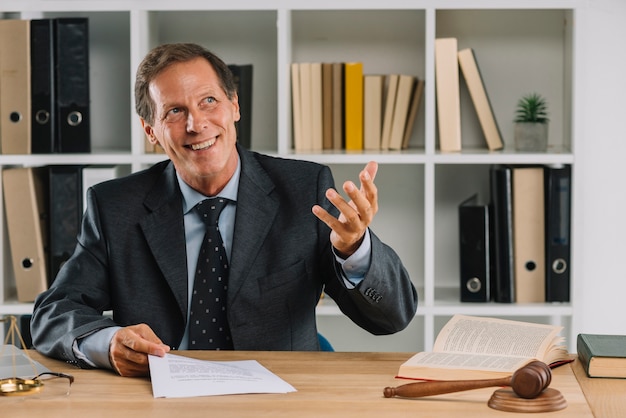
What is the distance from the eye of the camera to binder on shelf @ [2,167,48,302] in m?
2.94

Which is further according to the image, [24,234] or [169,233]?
[24,234]

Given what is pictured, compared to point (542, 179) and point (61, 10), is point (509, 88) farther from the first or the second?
point (61, 10)

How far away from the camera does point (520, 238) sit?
2.90 metres

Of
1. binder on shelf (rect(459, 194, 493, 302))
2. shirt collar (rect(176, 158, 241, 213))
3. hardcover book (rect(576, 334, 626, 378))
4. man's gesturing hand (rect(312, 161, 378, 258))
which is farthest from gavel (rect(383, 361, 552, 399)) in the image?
binder on shelf (rect(459, 194, 493, 302))

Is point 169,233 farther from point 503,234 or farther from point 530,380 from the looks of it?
point 503,234

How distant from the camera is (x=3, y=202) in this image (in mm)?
2961

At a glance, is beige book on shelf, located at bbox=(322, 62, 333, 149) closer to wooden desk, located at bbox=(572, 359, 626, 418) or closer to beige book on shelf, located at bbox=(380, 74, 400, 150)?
beige book on shelf, located at bbox=(380, 74, 400, 150)

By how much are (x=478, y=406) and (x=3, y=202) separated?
1.97 meters

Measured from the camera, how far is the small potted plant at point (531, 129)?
9.64 feet

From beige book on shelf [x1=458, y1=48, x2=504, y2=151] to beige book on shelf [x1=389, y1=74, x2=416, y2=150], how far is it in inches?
6.8

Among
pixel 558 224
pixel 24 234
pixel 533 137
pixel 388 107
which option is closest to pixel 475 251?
pixel 558 224

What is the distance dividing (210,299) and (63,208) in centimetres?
103

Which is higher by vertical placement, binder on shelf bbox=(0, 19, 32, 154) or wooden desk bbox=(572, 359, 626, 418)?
binder on shelf bbox=(0, 19, 32, 154)

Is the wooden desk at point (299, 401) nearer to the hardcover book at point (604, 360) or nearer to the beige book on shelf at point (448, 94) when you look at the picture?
the hardcover book at point (604, 360)
